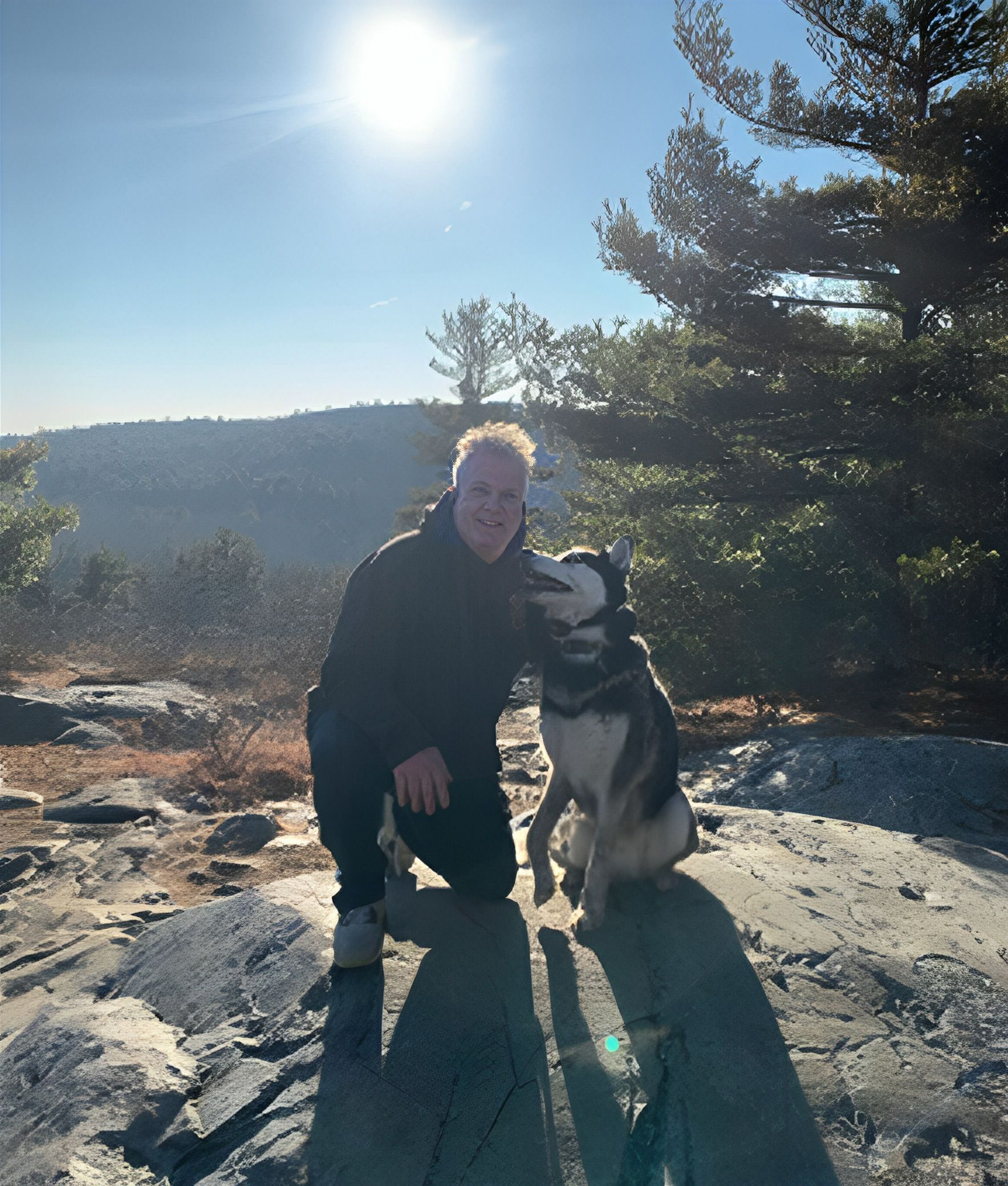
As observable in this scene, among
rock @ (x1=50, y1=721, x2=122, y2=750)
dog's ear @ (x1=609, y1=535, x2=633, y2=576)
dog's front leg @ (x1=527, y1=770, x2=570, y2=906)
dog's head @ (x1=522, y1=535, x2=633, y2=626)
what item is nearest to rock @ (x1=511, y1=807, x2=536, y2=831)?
dog's front leg @ (x1=527, y1=770, x2=570, y2=906)

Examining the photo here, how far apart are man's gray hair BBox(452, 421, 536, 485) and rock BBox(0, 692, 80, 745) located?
6.84 metres

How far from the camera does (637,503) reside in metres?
9.38

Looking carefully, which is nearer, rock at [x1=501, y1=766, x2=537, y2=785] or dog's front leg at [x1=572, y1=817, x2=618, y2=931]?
dog's front leg at [x1=572, y1=817, x2=618, y2=931]

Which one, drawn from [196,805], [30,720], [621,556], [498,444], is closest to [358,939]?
[621,556]

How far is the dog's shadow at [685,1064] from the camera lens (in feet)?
6.14

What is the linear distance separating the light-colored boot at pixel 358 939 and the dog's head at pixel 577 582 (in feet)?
4.21

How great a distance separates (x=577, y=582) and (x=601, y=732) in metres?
0.59

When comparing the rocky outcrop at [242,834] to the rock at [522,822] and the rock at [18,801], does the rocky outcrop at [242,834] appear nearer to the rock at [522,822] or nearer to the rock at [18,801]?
the rock at [18,801]

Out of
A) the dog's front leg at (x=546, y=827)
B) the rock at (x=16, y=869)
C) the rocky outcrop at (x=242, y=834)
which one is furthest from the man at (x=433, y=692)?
the rock at (x=16, y=869)

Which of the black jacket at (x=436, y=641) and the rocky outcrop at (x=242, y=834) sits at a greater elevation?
the black jacket at (x=436, y=641)

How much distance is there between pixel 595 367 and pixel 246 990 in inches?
409

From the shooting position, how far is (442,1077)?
85.6 inches

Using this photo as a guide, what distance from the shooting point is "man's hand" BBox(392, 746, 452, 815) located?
271cm

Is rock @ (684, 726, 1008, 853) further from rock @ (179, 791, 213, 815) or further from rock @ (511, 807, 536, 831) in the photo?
rock @ (179, 791, 213, 815)
